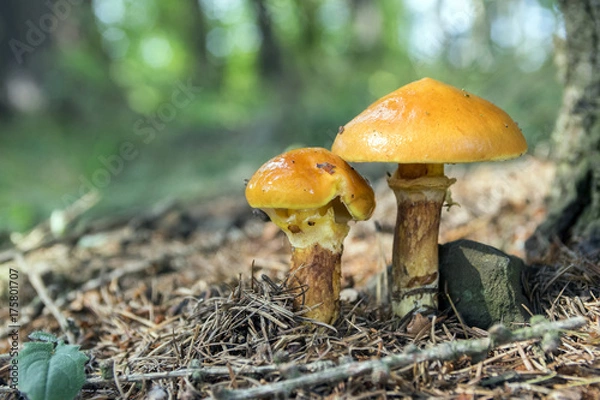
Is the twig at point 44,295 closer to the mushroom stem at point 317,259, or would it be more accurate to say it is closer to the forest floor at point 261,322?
the forest floor at point 261,322

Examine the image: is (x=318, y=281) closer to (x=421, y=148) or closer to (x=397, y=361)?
(x=397, y=361)

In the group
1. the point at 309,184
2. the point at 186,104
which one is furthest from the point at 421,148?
the point at 186,104

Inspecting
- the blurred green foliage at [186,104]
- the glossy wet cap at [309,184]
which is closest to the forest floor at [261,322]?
the glossy wet cap at [309,184]

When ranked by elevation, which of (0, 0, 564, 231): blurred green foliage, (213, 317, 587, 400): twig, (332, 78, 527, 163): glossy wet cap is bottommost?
(213, 317, 587, 400): twig

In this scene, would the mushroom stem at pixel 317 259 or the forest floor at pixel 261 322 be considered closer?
the forest floor at pixel 261 322

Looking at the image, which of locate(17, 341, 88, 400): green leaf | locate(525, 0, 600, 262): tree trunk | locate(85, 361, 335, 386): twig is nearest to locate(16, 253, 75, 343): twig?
locate(17, 341, 88, 400): green leaf

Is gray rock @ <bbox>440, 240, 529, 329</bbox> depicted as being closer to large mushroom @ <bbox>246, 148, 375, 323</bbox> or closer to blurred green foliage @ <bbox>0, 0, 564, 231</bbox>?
large mushroom @ <bbox>246, 148, 375, 323</bbox>
